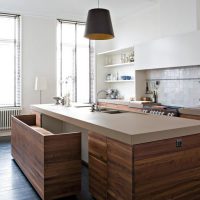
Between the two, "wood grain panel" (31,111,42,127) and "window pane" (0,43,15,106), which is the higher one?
"window pane" (0,43,15,106)

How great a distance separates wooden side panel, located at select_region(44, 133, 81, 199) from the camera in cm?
271

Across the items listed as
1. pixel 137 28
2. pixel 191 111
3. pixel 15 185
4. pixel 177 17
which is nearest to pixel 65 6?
pixel 137 28

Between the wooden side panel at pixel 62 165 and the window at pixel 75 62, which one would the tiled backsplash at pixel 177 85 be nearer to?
the window at pixel 75 62

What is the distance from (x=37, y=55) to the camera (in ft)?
21.3

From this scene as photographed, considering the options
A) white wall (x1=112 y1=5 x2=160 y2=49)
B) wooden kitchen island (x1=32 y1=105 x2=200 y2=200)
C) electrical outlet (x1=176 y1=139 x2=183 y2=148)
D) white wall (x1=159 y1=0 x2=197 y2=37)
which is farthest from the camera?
white wall (x1=112 y1=5 x2=160 y2=49)

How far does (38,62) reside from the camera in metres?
6.50

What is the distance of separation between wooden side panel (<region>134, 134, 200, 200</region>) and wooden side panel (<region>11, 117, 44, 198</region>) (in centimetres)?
118

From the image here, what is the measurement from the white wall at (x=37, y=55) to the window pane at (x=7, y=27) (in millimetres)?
281

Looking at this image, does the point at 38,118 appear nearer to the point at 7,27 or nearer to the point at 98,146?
the point at 98,146

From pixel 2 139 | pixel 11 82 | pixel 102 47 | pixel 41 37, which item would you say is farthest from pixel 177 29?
pixel 2 139

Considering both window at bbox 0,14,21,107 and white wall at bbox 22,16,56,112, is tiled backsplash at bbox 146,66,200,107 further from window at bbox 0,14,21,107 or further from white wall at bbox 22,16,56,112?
window at bbox 0,14,21,107

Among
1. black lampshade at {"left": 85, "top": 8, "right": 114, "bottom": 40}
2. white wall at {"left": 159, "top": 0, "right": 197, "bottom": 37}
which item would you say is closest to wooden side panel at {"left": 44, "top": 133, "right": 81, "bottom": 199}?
black lampshade at {"left": 85, "top": 8, "right": 114, "bottom": 40}

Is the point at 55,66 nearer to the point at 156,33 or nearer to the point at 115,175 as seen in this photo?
the point at 156,33

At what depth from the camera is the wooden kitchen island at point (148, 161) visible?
198 cm
